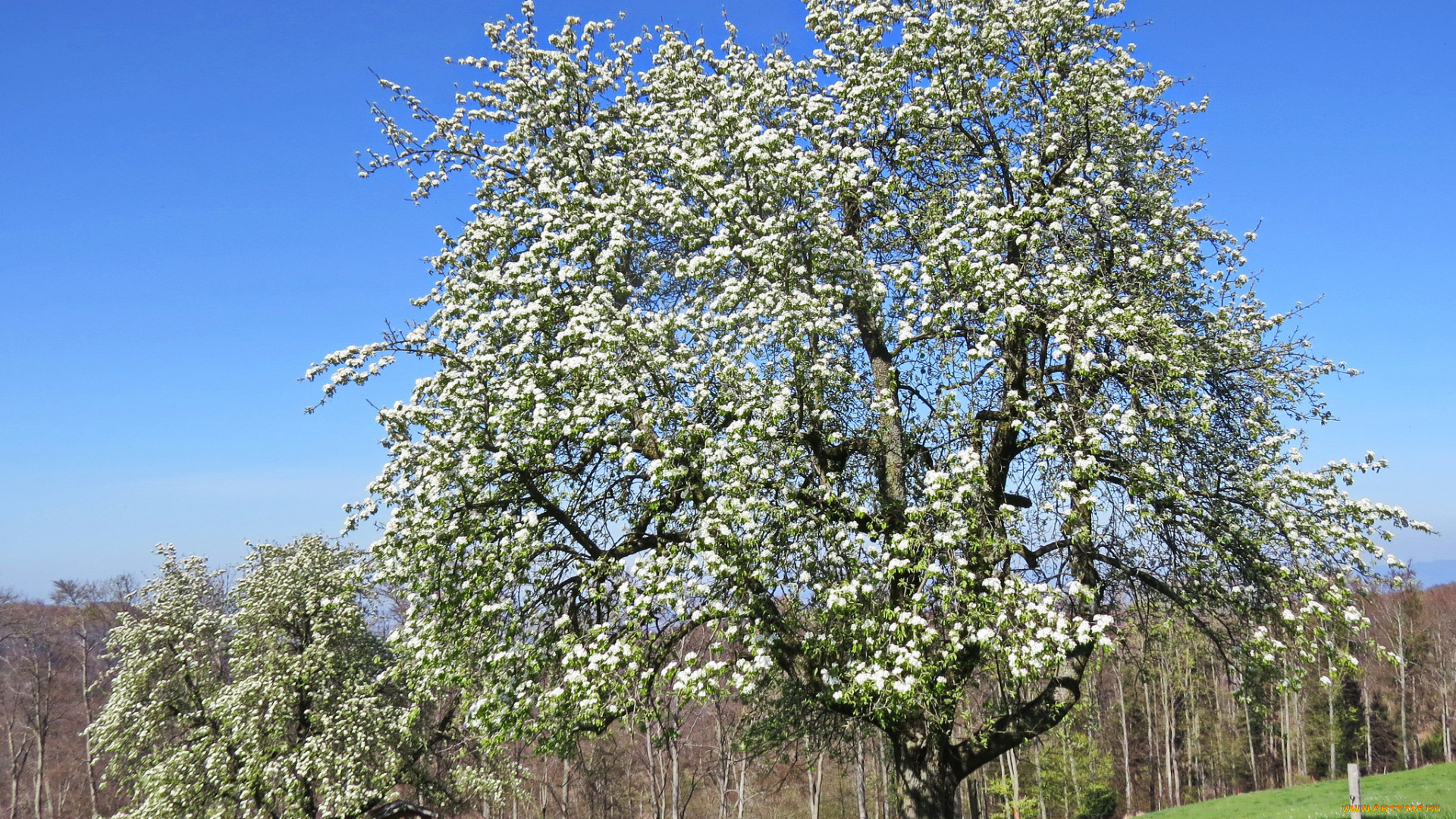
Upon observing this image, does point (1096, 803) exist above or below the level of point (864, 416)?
below

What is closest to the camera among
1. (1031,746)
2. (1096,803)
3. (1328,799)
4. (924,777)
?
(924,777)

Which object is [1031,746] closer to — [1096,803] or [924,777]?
[1096,803]

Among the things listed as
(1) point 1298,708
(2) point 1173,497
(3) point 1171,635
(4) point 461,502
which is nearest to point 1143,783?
(1) point 1298,708

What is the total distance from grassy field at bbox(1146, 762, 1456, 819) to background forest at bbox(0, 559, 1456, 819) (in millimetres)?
6378

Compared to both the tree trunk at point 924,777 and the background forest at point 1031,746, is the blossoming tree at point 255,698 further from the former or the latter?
the background forest at point 1031,746

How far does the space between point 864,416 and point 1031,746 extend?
42.1m

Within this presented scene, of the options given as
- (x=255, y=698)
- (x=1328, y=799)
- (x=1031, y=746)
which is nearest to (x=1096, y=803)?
(x=1031, y=746)

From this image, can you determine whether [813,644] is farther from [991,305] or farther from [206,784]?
[206,784]

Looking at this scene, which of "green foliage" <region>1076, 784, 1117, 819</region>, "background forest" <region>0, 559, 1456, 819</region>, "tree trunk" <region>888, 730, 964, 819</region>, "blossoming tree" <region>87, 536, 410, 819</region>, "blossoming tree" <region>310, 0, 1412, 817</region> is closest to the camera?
"blossoming tree" <region>310, 0, 1412, 817</region>

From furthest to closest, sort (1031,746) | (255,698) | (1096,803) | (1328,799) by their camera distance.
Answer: (1096,803)
(1031,746)
(1328,799)
(255,698)

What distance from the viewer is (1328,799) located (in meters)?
31.8

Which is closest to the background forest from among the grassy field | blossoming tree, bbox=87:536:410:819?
Result: the grassy field

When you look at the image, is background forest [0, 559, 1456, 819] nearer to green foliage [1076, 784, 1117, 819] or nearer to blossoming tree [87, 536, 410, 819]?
green foliage [1076, 784, 1117, 819]

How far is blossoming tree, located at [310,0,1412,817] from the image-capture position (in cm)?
1100
